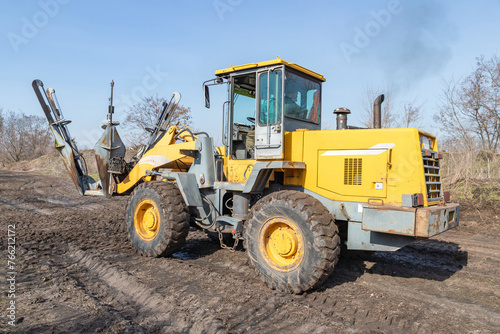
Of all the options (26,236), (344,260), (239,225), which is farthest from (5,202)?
(344,260)

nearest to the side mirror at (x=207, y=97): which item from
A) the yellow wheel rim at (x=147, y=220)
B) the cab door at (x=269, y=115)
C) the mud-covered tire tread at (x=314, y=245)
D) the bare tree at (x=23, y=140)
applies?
the cab door at (x=269, y=115)

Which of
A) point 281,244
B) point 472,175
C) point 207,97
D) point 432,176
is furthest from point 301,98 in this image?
point 472,175

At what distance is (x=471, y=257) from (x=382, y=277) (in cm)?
227

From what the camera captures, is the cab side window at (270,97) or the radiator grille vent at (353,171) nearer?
the radiator grille vent at (353,171)

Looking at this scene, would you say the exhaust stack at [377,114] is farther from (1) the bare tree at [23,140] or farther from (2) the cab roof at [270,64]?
(1) the bare tree at [23,140]

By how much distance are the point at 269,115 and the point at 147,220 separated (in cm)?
294

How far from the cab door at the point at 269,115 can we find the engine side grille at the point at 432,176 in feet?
6.28

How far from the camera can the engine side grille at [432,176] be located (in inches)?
186

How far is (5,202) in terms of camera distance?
13.7 metres

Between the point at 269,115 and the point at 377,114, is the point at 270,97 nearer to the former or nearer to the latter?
the point at 269,115

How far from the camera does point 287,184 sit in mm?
5473

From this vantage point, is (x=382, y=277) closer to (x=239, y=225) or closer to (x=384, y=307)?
(x=384, y=307)

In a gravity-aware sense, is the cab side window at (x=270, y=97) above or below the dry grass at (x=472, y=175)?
above

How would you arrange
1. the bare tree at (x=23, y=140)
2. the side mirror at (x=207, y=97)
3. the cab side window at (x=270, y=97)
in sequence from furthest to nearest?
the bare tree at (x=23, y=140), the side mirror at (x=207, y=97), the cab side window at (x=270, y=97)
